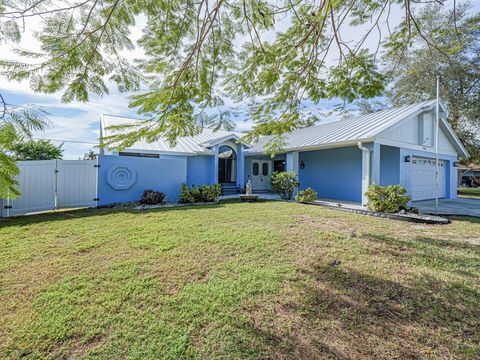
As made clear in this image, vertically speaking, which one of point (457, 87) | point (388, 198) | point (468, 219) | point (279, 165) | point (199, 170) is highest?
point (457, 87)

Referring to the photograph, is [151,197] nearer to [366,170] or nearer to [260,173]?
[260,173]

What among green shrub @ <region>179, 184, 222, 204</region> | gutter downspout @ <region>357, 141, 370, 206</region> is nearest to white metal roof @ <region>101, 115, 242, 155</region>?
green shrub @ <region>179, 184, 222, 204</region>

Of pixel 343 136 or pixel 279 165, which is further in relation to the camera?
pixel 279 165

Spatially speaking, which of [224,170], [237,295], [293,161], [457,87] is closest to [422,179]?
[293,161]

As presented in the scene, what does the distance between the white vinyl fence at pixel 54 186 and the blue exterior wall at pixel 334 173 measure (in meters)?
12.4

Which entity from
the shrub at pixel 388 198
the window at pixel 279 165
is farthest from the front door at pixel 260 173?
the shrub at pixel 388 198

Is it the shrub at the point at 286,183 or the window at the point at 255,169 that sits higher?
the window at the point at 255,169

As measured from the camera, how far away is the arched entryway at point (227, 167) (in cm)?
1656

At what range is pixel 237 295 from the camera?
11.0 feet

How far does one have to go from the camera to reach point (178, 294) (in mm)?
3398

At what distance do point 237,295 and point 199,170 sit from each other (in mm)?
11296

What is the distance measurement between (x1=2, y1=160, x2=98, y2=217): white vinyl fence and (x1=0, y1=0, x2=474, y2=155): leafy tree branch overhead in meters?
7.18

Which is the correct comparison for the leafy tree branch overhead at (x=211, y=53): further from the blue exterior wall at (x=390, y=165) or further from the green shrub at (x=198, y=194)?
the blue exterior wall at (x=390, y=165)

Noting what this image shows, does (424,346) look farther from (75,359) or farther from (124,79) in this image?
(124,79)
